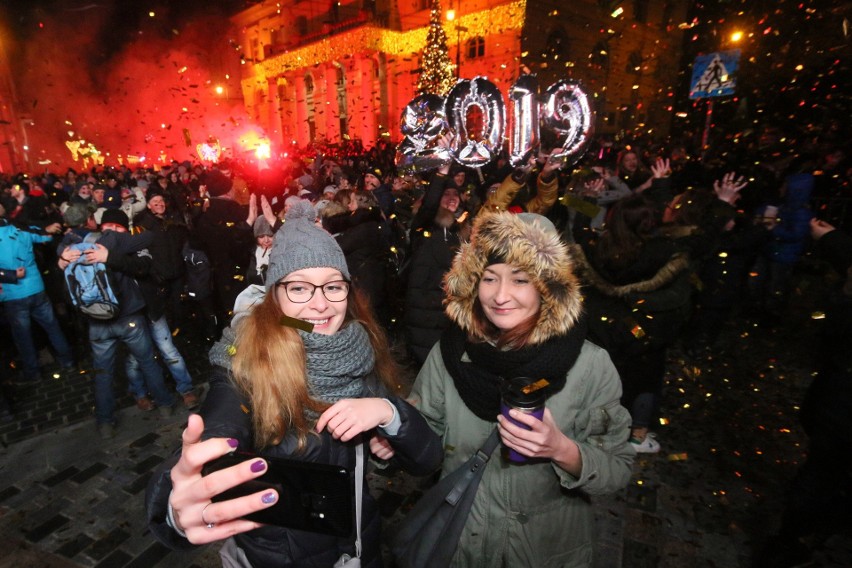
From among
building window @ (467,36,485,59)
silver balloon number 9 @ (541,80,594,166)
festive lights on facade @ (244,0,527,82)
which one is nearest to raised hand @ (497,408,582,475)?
silver balloon number 9 @ (541,80,594,166)

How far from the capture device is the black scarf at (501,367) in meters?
1.76

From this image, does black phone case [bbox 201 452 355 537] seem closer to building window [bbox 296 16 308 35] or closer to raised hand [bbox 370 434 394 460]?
raised hand [bbox 370 434 394 460]

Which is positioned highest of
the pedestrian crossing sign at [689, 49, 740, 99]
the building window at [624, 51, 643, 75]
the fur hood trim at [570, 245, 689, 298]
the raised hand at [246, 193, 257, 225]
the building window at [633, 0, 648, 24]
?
the building window at [633, 0, 648, 24]

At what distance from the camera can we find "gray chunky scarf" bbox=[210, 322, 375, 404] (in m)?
1.75

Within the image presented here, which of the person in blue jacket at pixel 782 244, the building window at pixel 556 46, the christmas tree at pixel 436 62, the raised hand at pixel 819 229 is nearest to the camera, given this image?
the raised hand at pixel 819 229

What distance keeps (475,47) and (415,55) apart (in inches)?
324

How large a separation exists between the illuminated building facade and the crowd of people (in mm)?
11473

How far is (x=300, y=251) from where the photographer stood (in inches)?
72.3

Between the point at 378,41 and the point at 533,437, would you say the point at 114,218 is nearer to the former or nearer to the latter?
the point at 533,437

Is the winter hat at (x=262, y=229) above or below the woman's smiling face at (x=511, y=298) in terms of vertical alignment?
below

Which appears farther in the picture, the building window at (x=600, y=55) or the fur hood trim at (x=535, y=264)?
the building window at (x=600, y=55)

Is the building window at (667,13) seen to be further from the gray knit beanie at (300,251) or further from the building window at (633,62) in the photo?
the gray knit beanie at (300,251)

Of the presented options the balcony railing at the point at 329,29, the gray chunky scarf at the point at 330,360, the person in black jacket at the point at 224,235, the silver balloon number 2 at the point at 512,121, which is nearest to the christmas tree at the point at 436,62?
the silver balloon number 2 at the point at 512,121

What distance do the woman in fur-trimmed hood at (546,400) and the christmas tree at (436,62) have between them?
1913cm
